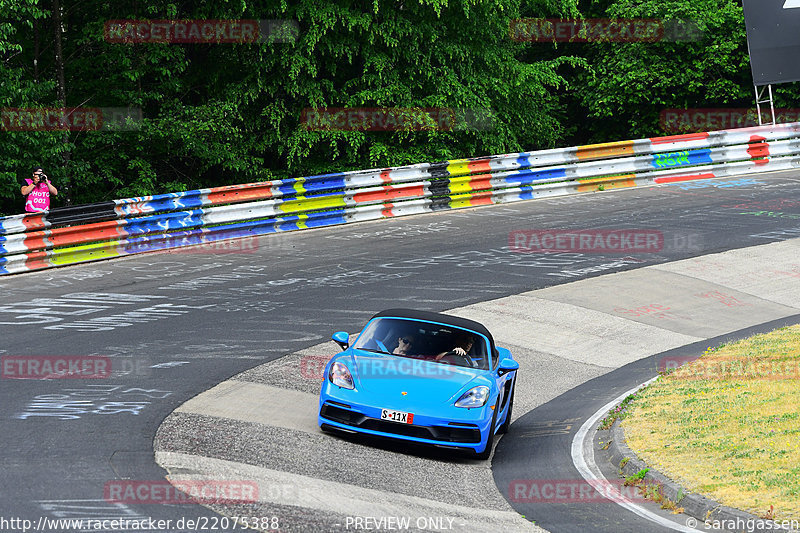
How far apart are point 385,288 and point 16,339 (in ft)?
20.2

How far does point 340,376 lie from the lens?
9953 mm

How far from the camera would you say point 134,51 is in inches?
891

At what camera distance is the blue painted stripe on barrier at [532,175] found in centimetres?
2467

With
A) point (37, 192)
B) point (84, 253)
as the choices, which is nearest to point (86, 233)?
point (84, 253)

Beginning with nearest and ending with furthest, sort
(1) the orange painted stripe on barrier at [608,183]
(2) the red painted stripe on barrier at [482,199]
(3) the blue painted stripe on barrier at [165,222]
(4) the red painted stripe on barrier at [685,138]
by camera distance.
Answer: (3) the blue painted stripe on barrier at [165,222] < (2) the red painted stripe on barrier at [482,199] < (1) the orange painted stripe on barrier at [608,183] < (4) the red painted stripe on barrier at [685,138]

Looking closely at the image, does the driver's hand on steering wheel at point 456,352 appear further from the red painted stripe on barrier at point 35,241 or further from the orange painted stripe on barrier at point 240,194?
the orange painted stripe on barrier at point 240,194

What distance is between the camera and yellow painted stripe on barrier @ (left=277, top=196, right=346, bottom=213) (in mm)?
21359

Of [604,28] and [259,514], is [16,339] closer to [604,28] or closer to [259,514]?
[259,514]

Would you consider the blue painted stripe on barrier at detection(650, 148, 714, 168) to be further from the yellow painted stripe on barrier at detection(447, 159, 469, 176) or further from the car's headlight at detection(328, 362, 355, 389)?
the car's headlight at detection(328, 362, 355, 389)

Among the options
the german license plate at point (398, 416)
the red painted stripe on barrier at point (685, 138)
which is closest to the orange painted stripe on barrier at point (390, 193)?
the red painted stripe on barrier at point (685, 138)

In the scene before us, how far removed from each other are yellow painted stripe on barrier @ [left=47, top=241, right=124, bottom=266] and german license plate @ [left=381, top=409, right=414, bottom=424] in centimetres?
1077

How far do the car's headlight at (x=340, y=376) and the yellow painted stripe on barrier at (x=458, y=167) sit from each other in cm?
1388

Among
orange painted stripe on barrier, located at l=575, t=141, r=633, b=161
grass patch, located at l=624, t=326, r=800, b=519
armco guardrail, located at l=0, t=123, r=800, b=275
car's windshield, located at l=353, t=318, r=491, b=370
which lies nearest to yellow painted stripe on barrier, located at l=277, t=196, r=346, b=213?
armco guardrail, located at l=0, t=123, r=800, b=275

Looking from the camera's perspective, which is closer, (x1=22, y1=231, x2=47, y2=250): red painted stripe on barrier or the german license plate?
the german license plate
